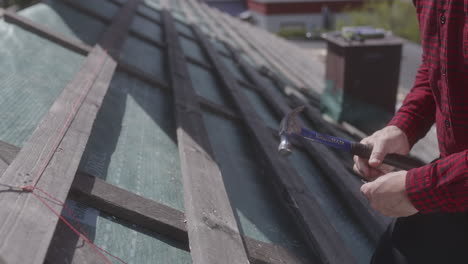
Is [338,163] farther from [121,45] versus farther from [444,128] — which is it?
[121,45]

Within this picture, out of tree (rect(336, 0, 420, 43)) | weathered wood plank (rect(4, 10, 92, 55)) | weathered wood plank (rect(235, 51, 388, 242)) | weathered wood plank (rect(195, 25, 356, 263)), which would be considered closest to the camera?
weathered wood plank (rect(195, 25, 356, 263))

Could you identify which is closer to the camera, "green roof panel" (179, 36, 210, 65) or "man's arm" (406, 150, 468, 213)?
"man's arm" (406, 150, 468, 213)

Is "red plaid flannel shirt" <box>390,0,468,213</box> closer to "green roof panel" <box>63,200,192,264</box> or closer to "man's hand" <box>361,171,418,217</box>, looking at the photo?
"man's hand" <box>361,171,418,217</box>

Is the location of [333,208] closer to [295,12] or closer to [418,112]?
[418,112]

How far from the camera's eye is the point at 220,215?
5.72 ft

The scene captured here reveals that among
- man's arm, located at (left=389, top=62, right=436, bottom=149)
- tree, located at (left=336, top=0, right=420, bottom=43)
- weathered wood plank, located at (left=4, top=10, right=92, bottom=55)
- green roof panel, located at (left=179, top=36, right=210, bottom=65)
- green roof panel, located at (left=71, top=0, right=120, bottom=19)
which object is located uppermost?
green roof panel, located at (left=71, top=0, right=120, bottom=19)

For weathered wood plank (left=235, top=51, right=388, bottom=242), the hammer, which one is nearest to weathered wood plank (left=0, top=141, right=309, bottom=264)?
the hammer

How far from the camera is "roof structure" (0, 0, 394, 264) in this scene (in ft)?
4.98

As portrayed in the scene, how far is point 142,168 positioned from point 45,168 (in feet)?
2.08

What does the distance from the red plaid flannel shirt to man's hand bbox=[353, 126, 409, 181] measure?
2.3 inches

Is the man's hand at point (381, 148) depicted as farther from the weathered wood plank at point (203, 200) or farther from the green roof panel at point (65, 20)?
the green roof panel at point (65, 20)

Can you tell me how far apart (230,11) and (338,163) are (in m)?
31.0

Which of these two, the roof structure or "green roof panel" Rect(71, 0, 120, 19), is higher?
"green roof panel" Rect(71, 0, 120, 19)

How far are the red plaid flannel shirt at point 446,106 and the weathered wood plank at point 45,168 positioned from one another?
126 centimetres
